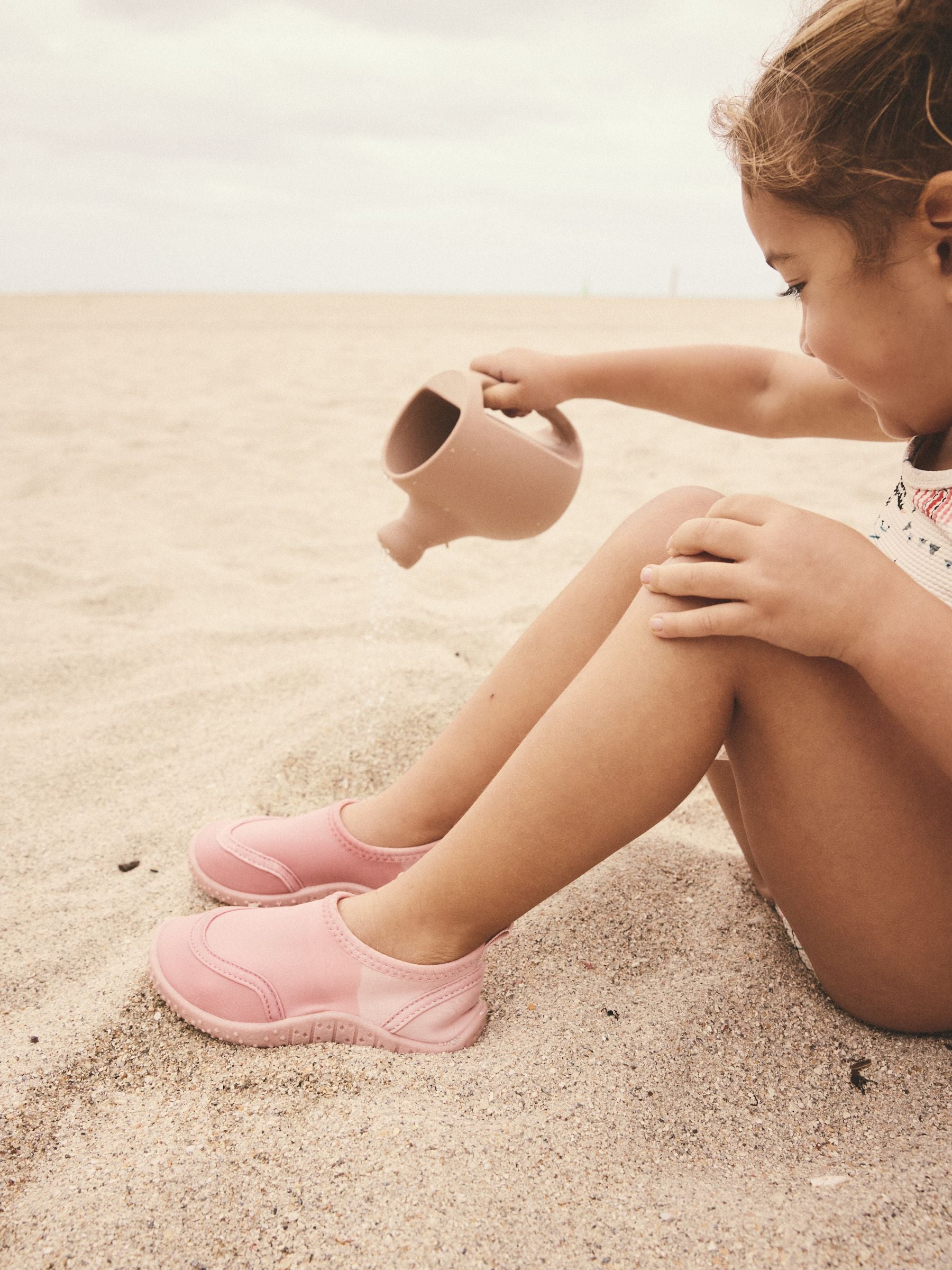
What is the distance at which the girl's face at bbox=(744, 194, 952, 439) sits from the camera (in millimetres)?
874

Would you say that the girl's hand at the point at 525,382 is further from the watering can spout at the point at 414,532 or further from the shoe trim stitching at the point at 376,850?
the shoe trim stitching at the point at 376,850

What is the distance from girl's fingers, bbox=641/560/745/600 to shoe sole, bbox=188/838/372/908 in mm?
617

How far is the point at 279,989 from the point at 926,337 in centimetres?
90

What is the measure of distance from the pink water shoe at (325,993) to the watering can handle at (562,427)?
768 millimetres

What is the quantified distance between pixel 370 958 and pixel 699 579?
1.71ft

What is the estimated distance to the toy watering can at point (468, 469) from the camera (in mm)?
1331

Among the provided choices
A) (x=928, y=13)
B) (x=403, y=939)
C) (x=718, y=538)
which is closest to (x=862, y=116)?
(x=928, y=13)

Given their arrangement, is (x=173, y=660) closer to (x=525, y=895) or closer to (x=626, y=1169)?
(x=525, y=895)

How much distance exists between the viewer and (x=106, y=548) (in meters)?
2.66

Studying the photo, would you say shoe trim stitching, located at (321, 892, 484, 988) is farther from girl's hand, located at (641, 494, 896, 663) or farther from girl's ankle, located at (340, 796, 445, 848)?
girl's hand, located at (641, 494, 896, 663)

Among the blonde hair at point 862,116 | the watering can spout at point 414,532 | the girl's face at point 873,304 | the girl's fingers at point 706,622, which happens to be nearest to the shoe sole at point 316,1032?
the girl's fingers at point 706,622

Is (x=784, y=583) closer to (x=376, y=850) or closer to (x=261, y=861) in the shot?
(x=376, y=850)

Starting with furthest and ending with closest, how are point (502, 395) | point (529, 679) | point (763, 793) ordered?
point (502, 395)
point (529, 679)
point (763, 793)

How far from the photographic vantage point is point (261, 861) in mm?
1289
